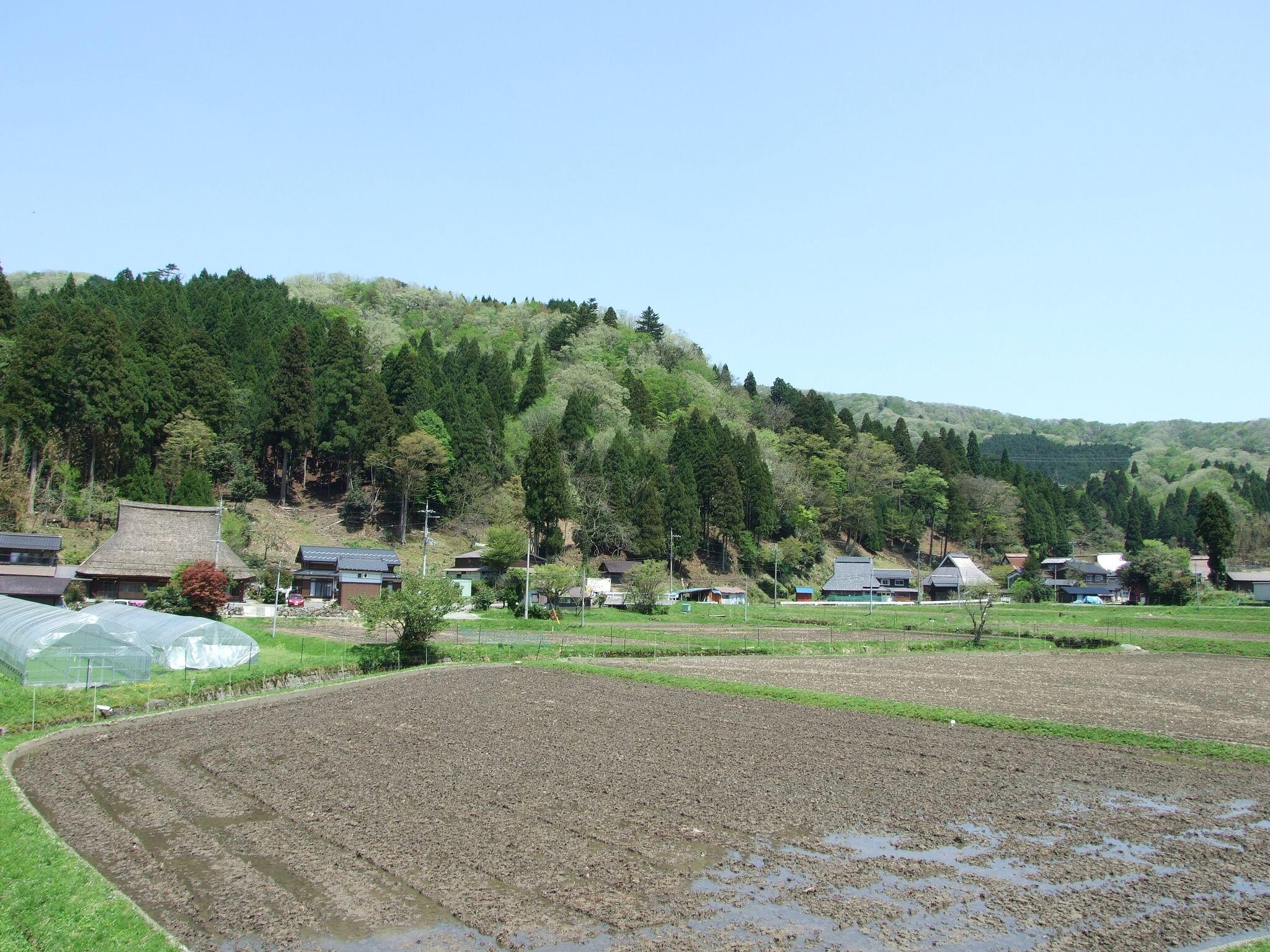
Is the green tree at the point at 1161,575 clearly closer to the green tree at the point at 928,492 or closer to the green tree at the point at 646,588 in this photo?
the green tree at the point at 928,492

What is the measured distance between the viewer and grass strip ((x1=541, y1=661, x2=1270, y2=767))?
1694 cm

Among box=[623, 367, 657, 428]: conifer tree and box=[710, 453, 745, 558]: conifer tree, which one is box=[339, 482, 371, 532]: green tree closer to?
box=[710, 453, 745, 558]: conifer tree

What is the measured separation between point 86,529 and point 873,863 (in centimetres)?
5031

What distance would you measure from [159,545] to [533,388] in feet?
126

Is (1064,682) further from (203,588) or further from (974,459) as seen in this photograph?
(974,459)

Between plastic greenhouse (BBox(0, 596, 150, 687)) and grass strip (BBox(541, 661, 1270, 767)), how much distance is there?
13.0 m

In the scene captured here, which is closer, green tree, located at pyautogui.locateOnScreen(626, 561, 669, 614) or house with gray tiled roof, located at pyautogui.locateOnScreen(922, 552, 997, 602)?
green tree, located at pyautogui.locateOnScreen(626, 561, 669, 614)

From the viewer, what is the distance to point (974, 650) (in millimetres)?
38750

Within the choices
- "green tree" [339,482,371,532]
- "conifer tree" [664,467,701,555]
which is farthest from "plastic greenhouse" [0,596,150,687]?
"conifer tree" [664,467,701,555]

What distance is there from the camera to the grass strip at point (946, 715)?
16.9 m

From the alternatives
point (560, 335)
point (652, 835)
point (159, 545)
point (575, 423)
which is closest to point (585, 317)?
point (560, 335)

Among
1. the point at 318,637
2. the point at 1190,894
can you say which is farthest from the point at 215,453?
the point at 1190,894

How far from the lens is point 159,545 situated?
42.6 meters

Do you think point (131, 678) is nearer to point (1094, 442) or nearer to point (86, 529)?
point (86, 529)
